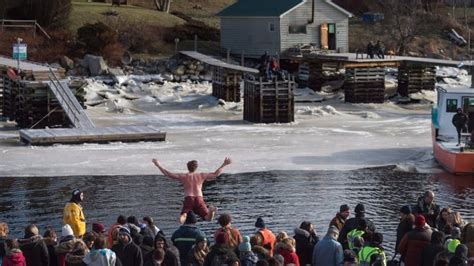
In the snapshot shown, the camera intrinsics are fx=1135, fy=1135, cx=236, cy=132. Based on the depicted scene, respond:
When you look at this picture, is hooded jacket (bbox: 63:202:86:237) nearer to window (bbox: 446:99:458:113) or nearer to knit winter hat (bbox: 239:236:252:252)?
knit winter hat (bbox: 239:236:252:252)

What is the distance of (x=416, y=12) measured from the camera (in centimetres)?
7831

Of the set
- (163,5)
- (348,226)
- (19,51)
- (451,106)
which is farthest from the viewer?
(163,5)

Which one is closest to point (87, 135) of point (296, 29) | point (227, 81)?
point (227, 81)

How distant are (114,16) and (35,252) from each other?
55348 mm

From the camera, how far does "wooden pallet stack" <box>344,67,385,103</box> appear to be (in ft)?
179

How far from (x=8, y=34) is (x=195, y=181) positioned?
143 feet

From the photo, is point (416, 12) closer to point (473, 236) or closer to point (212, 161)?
point (212, 161)

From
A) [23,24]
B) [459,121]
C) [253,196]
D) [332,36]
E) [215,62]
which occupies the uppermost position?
[23,24]

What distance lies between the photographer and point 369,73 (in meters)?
55.3

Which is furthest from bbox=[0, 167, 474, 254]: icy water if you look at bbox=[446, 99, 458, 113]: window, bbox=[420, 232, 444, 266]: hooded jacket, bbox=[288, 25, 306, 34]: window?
bbox=[288, 25, 306, 34]: window

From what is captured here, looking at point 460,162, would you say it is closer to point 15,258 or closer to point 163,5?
point 15,258

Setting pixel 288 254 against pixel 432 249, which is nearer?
pixel 288 254

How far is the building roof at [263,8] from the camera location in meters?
63.7

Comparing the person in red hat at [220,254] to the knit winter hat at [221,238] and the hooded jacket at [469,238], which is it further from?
the hooded jacket at [469,238]
